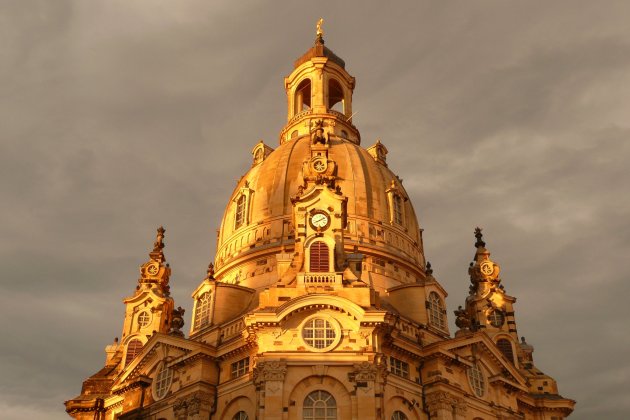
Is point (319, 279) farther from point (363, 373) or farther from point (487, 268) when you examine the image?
point (487, 268)

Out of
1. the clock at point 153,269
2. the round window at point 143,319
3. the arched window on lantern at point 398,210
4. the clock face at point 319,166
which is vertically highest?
the arched window on lantern at point 398,210

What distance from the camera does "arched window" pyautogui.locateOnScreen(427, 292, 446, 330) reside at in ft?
184

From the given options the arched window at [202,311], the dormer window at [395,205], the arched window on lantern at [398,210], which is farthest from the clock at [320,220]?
the arched window on lantern at [398,210]

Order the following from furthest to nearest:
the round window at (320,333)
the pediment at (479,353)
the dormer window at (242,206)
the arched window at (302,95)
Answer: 1. the arched window at (302,95)
2. the dormer window at (242,206)
3. the pediment at (479,353)
4. the round window at (320,333)

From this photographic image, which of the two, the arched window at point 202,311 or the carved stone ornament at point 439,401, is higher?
the arched window at point 202,311

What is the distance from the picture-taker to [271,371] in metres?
43.3

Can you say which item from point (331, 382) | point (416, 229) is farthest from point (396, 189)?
point (331, 382)

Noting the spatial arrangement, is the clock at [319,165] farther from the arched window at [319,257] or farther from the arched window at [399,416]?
the arched window at [399,416]

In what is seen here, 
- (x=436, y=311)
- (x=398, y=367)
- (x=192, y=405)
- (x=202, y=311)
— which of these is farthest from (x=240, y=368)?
(x=436, y=311)

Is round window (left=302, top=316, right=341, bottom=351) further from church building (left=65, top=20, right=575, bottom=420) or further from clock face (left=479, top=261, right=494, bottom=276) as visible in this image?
clock face (left=479, top=261, right=494, bottom=276)

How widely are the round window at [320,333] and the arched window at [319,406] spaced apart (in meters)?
2.85

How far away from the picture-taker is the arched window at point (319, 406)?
42844mm

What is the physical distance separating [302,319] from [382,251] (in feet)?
56.5

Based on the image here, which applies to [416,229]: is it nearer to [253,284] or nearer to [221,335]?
[253,284]
